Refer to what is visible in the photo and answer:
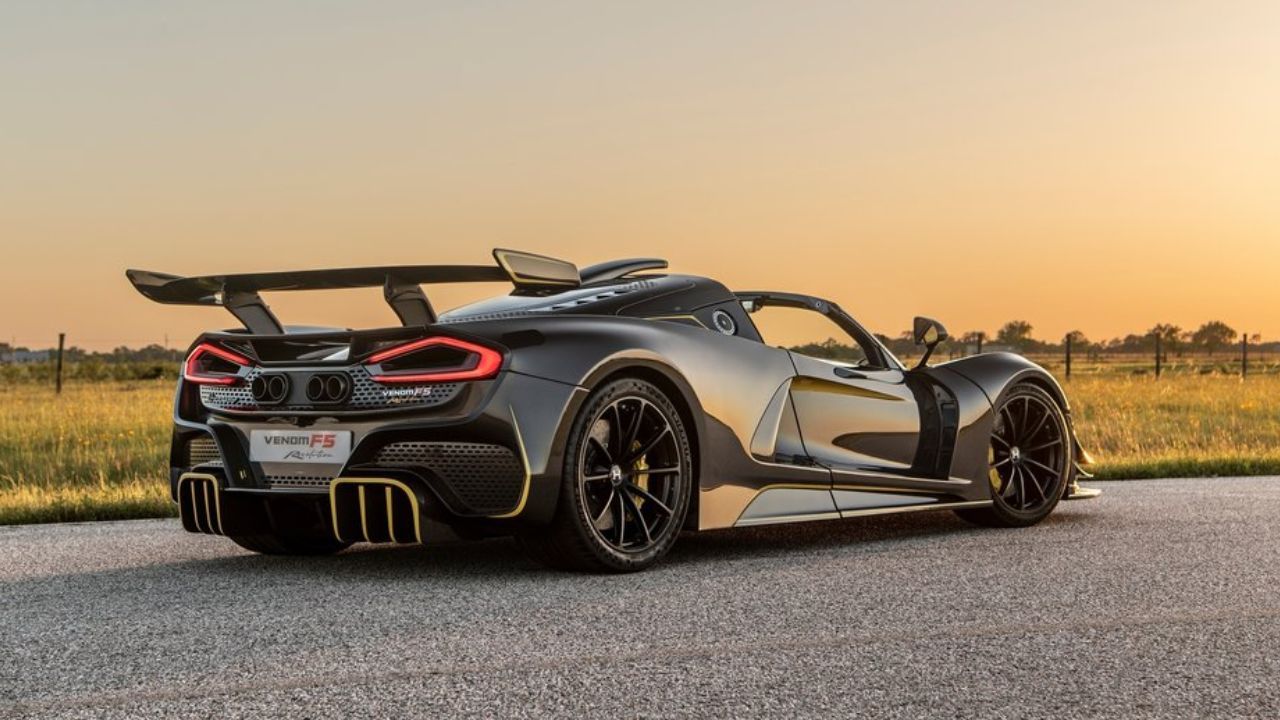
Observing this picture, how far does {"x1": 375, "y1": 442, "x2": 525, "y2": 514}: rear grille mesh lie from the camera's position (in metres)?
5.46

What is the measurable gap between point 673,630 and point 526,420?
1.19 metres

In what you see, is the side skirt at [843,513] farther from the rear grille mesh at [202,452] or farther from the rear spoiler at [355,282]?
the rear grille mesh at [202,452]

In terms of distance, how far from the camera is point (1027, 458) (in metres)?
8.01

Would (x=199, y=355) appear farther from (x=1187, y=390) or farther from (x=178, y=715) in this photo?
(x=1187, y=390)

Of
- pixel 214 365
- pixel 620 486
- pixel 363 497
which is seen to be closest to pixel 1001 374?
pixel 620 486

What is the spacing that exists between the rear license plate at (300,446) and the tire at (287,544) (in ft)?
2.99

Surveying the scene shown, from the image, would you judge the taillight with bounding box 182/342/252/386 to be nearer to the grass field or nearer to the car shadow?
the car shadow

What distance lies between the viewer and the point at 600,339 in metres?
5.75

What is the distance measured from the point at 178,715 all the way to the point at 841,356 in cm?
433

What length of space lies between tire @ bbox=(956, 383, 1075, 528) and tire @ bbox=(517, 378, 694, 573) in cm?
245

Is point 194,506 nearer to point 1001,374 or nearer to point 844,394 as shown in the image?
point 844,394

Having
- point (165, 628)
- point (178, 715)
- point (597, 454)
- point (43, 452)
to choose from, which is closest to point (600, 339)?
point (597, 454)

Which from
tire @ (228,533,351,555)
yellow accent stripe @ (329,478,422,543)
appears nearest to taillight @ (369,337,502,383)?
yellow accent stripe @ (329,478,422,543)

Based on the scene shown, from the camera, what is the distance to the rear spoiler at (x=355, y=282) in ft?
18.1
